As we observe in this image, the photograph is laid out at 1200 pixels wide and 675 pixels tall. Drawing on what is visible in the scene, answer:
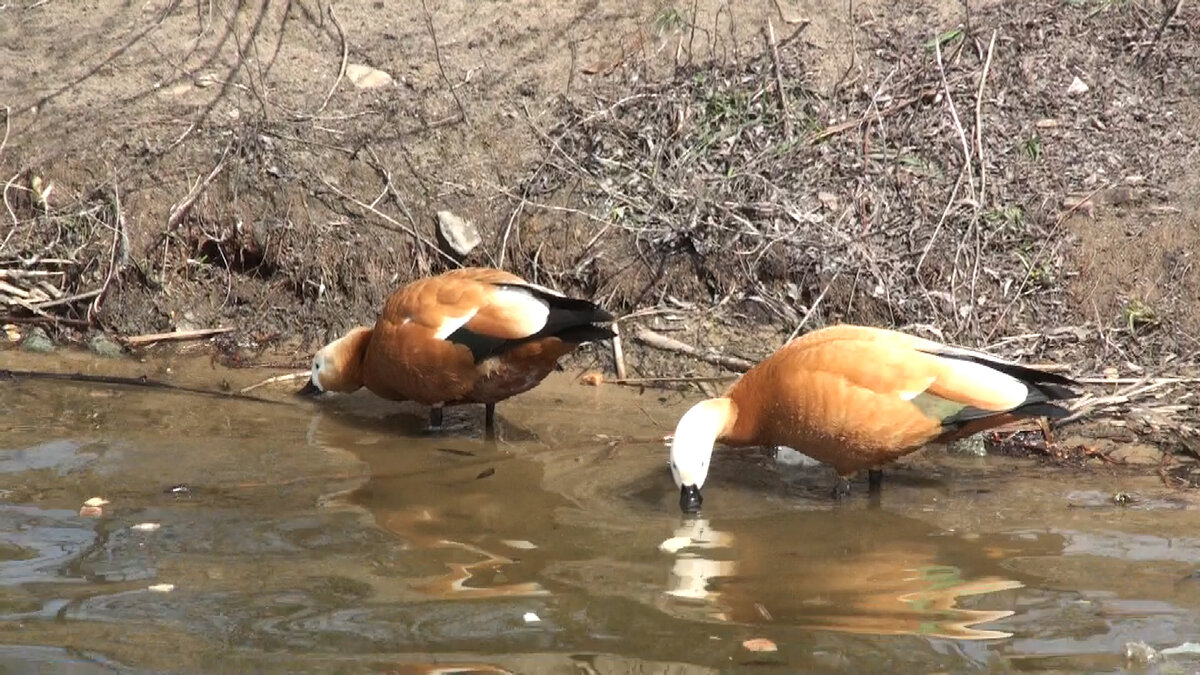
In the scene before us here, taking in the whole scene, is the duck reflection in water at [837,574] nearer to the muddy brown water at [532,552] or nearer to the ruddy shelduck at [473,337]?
the muddy brown water at [532,552]

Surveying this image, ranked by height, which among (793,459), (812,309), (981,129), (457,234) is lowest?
(793,459)

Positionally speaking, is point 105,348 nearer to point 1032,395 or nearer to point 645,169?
point 645,169

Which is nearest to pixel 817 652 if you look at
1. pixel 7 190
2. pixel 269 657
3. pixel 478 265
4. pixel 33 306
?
pixel 269 657

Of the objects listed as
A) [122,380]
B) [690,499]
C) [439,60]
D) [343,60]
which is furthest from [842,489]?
[343,60]

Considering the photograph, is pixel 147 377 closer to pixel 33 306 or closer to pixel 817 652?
pixel 33 306

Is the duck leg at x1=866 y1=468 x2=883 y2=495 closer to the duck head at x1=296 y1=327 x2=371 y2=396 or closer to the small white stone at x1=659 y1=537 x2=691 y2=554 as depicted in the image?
the small white stone at x1=659 y1=537 x2=691 y2=554

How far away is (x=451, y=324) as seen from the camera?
20.3 ft

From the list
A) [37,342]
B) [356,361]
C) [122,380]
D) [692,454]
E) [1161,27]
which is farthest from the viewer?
[1161,27]

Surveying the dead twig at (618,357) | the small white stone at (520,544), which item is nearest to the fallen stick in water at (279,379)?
the dead twig at (618,357)

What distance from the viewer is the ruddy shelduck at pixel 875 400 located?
528 centimetres

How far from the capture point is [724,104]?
7.63m

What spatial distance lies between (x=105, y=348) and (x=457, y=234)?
1.83 metres

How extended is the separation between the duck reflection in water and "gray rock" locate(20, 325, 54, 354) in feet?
12.1

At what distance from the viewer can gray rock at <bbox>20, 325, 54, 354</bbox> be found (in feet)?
23.7
